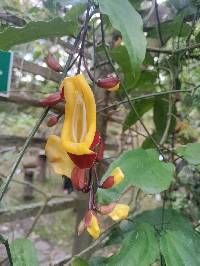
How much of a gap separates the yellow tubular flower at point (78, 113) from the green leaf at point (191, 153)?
10.4 inches

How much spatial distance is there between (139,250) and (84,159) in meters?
0.22

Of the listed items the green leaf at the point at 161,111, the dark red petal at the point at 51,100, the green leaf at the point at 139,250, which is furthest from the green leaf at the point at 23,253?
the green leaf at the point at 161,111

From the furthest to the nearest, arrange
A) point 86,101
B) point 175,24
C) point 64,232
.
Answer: point 64,232
point 175,24
point 86,101

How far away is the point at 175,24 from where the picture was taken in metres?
0.98

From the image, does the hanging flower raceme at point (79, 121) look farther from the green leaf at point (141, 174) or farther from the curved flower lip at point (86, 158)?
the green leaf at point (141, 174)

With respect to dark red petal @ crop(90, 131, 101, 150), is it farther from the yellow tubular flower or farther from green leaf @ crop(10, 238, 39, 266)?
green leaf @ crop(10, 238, 39, 266)

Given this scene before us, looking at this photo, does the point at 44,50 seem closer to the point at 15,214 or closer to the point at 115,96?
the point at 115,96

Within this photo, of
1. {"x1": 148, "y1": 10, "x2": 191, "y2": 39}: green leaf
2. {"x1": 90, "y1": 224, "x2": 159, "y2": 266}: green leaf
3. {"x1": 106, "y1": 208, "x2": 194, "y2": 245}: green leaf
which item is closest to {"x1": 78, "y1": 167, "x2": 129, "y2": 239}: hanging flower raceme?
{"x1": 90, "y1": 224, "x2": 159, "y2": 266}: green leaf

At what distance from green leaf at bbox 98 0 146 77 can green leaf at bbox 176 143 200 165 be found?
0.25m

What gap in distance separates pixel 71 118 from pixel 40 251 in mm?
2160

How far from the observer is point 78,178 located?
1.66 feet

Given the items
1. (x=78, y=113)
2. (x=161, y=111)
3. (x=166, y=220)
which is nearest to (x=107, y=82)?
(x=78, y=113)

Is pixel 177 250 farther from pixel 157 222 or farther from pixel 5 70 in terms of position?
pixel 5 70

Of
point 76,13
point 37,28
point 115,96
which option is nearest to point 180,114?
point 115,96
